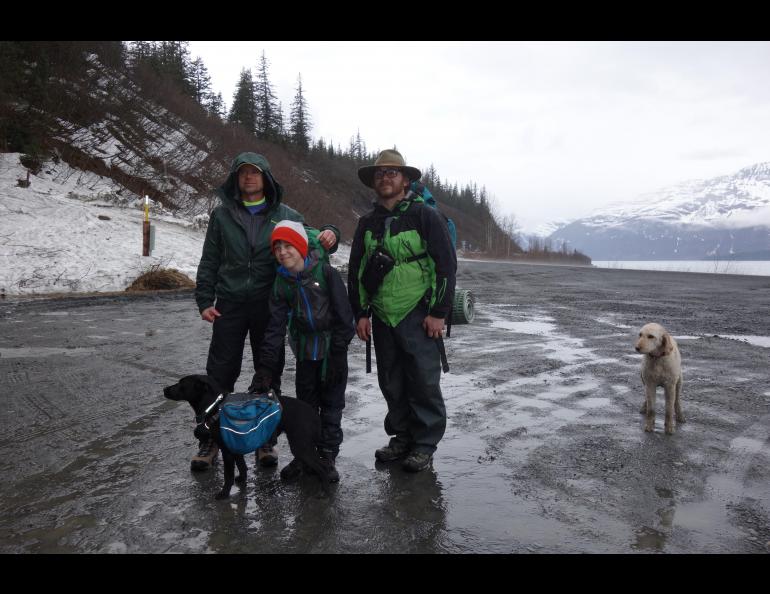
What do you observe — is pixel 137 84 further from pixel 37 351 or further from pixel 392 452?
pixel 392 452

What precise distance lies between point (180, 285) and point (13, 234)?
565 centimetres

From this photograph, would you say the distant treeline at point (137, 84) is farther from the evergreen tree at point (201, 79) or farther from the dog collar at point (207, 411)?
the dog collar at point (207, 411)

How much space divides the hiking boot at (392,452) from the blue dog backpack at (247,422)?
100 centimetres

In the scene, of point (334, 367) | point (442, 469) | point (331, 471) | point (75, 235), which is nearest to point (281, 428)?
point (331, 471)

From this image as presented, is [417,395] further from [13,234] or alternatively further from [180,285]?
[13,234]

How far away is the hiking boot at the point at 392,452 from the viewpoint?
4.18 metres

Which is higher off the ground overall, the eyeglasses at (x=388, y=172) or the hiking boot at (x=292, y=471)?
the eyeglasses at (x=388, y=172)

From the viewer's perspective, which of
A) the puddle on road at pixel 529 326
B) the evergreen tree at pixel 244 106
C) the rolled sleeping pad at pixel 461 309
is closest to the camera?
the rolled sleeping pad at pixel 461 309

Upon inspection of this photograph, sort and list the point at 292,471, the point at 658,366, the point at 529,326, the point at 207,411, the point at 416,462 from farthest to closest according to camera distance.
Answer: the point at 529,326
the point at 658,366
the point at 416,462
the point at 292,471
the point at 207,411

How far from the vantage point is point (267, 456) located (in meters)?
4.07

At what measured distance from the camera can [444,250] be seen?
4.04 m

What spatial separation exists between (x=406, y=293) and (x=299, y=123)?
7142 cm

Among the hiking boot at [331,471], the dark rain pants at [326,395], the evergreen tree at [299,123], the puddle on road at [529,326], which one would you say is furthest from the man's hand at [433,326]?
the evergreen tree at [299,123]

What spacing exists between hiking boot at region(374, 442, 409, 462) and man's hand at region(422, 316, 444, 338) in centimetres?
95
